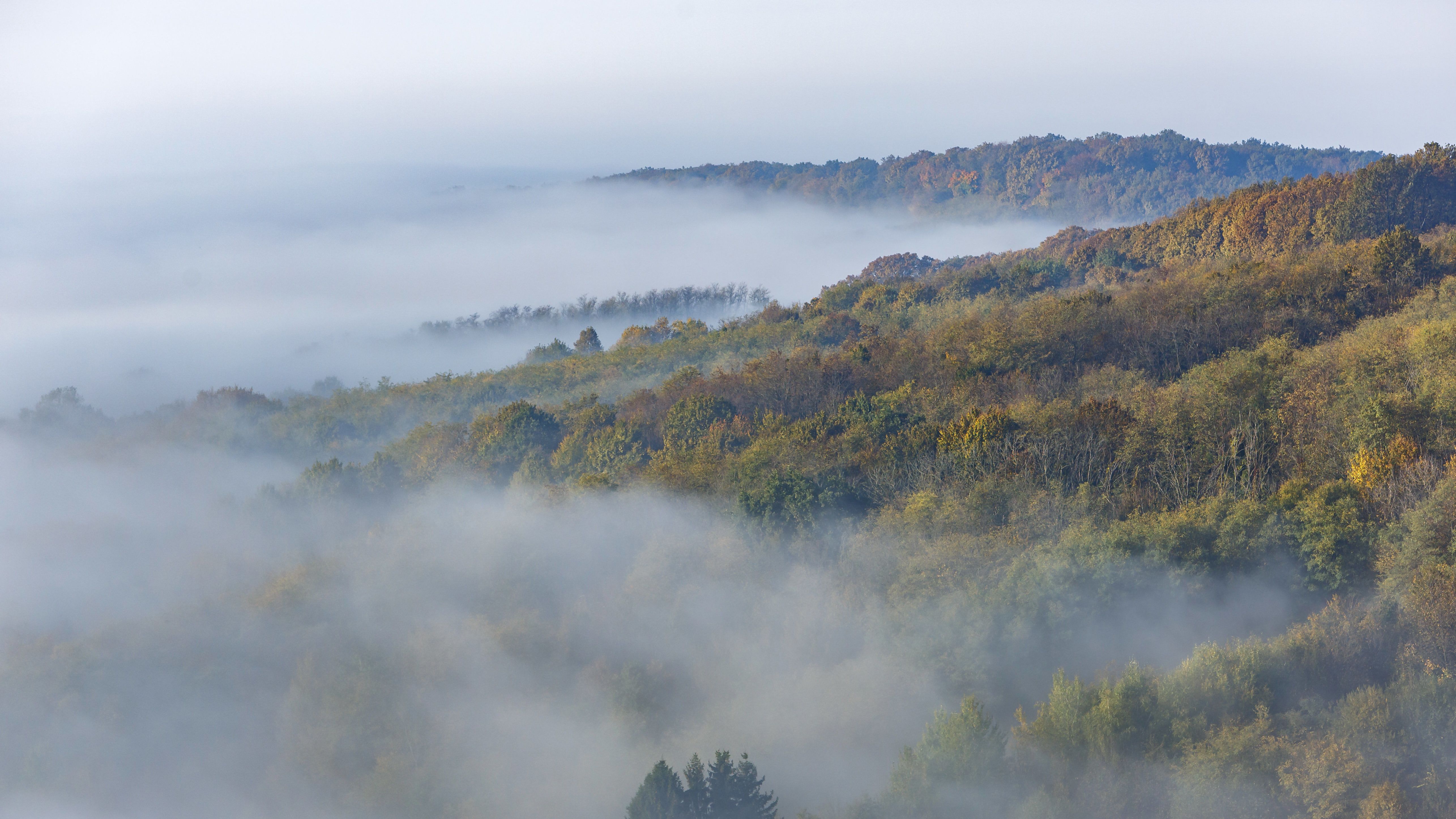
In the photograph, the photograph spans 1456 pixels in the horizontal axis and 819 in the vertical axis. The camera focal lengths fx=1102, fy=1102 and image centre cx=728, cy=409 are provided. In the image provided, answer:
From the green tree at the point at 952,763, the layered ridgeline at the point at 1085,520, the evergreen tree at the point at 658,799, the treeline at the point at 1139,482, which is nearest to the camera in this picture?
the treeline at the point at 1139,482

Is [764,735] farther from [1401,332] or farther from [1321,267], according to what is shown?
[1321,267]

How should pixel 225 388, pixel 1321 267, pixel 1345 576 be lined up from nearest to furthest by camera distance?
pixel 1345 576, pixel 1321 267, pixel 225 388

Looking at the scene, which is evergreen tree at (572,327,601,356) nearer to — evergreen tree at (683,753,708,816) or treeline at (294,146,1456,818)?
treeline at (294,146,1456,818)

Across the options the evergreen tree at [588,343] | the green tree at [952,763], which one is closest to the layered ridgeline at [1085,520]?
the green tree at [952,763]

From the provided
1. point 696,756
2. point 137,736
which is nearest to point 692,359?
point 137,736

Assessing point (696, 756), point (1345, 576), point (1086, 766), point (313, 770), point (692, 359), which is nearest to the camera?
point (1086, 766)

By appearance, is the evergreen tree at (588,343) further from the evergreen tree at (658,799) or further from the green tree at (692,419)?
the evergreen tree at (658,799)

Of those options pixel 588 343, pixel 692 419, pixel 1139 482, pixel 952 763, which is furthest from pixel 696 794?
pixel 588 343

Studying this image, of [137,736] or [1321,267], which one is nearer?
[137,736]
